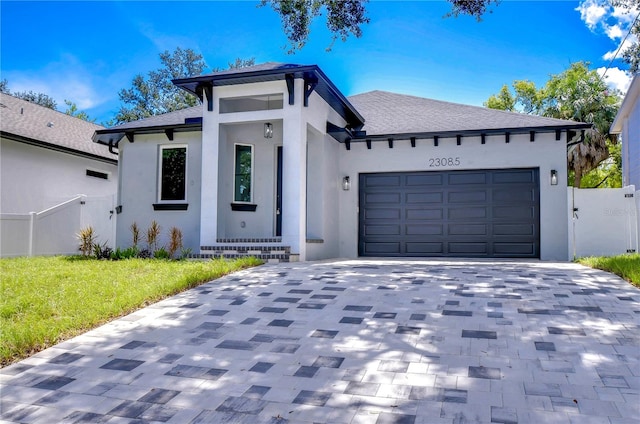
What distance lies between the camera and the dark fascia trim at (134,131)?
11375 millimetres

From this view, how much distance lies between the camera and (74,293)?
19.3 feet

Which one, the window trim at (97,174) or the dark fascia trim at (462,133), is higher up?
the dark fascia trim at (462,133)

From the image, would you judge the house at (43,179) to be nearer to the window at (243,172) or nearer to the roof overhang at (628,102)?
the window at (243,172)

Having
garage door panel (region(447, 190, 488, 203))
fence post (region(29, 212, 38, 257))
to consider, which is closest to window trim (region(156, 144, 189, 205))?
fence post (region(29, 212, 38, 257))

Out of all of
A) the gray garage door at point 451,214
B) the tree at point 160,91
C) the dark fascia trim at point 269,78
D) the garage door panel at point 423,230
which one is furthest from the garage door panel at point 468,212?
the tree at point 160,91

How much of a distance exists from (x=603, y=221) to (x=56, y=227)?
13703 mm

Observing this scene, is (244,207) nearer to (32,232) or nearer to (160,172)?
(160,172)

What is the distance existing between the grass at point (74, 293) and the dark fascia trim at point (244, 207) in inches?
104

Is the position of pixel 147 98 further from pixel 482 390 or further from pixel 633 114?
pixel 482 390

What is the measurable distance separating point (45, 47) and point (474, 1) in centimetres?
1835

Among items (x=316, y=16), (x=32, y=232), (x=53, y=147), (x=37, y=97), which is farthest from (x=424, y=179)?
(x=37, y=97)

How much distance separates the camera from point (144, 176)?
39.3 feet

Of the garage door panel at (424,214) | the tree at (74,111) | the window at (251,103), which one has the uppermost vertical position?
the tree at (74,111)

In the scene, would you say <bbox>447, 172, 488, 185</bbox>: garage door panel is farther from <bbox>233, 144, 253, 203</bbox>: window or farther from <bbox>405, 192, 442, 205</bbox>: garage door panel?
<bbox>233, 144, 253, 203</bbox>: window
